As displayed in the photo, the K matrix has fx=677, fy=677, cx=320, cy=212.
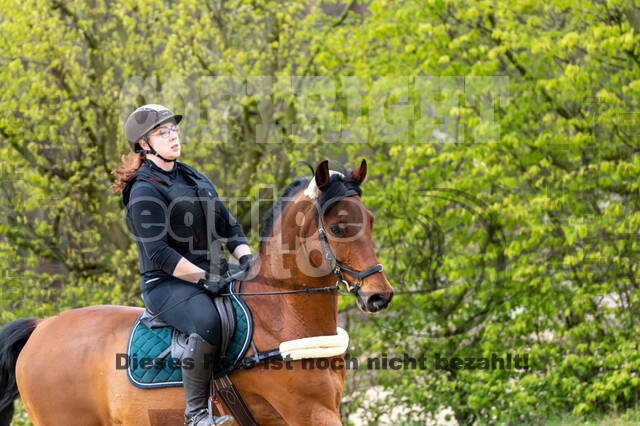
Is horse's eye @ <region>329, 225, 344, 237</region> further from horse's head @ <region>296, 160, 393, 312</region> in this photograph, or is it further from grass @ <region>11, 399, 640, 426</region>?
grass @ <region>11, 399, 640, 426</region>

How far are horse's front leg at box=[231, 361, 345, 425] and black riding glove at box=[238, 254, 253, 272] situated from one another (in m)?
0.65

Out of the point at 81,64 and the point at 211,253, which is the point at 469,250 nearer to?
the point at 211,253

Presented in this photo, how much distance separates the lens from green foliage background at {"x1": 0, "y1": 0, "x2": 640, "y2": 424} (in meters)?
9.14

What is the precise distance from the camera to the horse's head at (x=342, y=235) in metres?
3.80

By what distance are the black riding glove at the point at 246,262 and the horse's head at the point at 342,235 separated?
18.6 inches

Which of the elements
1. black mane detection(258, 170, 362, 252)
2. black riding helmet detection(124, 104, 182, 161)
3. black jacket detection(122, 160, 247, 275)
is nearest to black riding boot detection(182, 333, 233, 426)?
black jacket detection(122, 160, 247, 275)

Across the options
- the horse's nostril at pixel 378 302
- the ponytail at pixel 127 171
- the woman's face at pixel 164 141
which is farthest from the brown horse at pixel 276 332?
the ponytail at pixel 127 171

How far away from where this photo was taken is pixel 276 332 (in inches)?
165

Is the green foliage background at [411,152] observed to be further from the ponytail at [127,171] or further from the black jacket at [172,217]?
the ponytail at [127,171]

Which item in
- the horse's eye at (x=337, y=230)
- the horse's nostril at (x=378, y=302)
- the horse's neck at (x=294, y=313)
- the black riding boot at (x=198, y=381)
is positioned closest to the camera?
the horse's nostril at (x=378, y=302)

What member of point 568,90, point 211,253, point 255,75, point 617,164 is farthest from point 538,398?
point 255,75

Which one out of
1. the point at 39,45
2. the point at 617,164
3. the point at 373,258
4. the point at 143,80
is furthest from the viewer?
the point at 143,80

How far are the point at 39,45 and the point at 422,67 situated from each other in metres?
6.38

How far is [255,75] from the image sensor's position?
12.6 m
